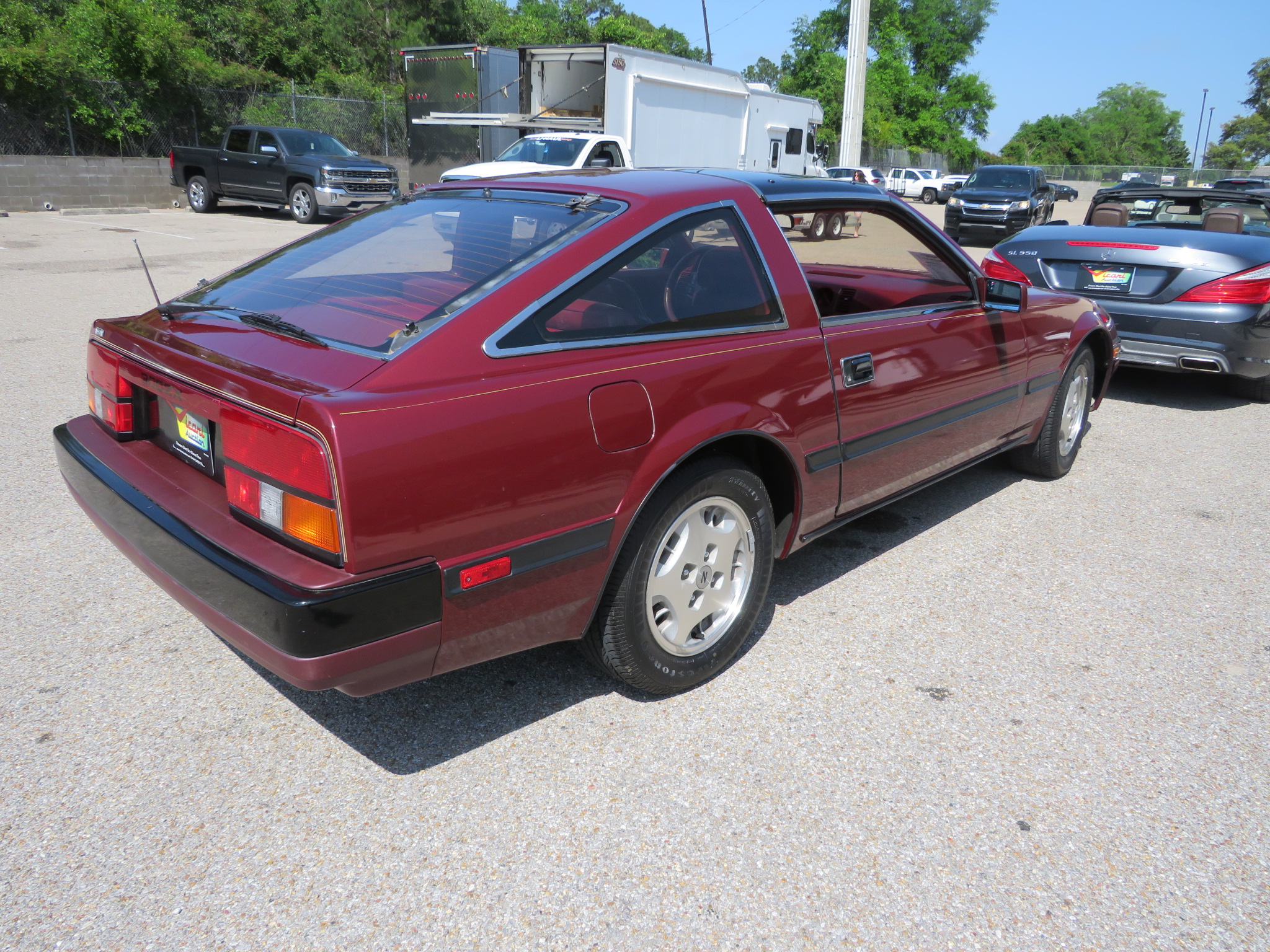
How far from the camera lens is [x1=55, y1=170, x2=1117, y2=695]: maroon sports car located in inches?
A: 83.7

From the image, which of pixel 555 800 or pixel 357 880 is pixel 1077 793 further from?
pixel 357 880

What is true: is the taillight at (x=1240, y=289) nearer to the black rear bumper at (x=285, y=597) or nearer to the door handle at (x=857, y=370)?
the door handle at (x=857, y=370)

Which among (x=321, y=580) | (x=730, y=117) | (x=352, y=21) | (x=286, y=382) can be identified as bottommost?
(x=321, y=580)

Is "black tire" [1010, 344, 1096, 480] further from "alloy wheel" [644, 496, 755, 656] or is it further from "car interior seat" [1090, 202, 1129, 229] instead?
"car interior seat" [1090, 202, 1129, 229]

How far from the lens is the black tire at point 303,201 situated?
18.9 meters

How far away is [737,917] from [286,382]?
5.28 feet

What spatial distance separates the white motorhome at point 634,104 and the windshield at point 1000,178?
560cm

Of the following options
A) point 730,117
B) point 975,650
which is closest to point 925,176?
point 730,117

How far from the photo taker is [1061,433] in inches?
197

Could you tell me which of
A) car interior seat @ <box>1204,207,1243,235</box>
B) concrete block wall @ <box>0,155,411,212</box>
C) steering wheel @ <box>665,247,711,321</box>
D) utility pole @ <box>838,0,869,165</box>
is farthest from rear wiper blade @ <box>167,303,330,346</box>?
utility pole @ <box>838,0,869,165</box>

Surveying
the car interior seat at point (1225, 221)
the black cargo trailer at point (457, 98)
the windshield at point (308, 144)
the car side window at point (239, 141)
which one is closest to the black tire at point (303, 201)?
the windshield at point (308, 144)

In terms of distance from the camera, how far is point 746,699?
2965 millimetres

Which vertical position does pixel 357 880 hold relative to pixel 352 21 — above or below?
below

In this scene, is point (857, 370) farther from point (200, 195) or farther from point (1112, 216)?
point (200, 195)
